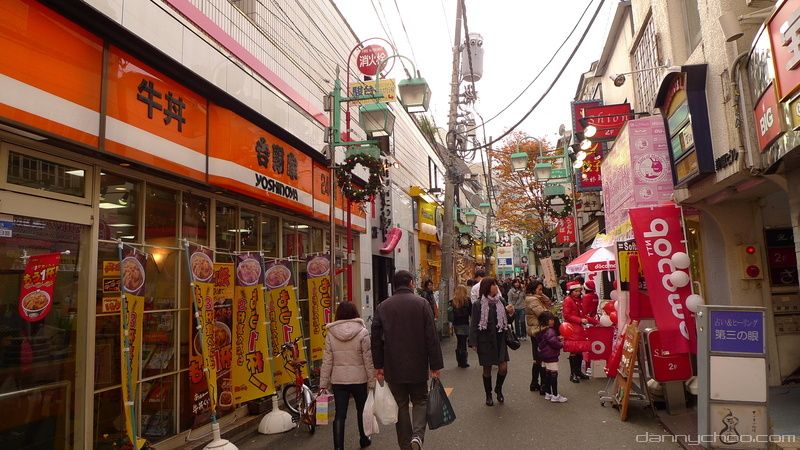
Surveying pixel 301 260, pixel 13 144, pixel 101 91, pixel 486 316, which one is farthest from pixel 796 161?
pixel 301 260

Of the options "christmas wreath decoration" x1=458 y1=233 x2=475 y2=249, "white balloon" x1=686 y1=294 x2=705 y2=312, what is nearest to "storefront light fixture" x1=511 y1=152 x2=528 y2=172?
"christmas wreath decoration" x1=458 y1=233 x2=475 y2=249

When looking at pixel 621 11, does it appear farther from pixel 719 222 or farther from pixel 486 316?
pixel 486 316

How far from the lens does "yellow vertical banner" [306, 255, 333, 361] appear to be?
365 inches

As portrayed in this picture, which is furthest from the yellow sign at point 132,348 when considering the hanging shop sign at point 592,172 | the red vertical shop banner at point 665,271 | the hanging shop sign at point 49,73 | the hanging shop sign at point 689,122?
the hanging shop sign at point 592,172

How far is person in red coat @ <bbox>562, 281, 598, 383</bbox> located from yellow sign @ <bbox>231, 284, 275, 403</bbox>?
199 inches

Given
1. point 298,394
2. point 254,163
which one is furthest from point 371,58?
point 298,394

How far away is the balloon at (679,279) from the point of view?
668 cm

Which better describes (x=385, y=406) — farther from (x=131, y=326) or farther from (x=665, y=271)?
(x=665, y=271)

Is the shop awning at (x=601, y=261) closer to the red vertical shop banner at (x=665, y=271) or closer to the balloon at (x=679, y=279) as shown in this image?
the red vertical shop banner at (x=665, y=271)

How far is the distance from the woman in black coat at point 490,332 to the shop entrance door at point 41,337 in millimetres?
5159

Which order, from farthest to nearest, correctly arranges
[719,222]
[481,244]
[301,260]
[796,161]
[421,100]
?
1. [481,244]
2. [301,260]
3. [421,100]
4. [719,222]
5. [796,161]

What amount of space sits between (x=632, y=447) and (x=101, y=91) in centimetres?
682

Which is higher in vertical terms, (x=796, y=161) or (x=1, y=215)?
(x=796, y=161)

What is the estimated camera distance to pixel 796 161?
5141mm
